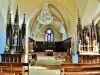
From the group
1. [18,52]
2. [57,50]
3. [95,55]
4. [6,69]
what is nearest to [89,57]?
[95,55]

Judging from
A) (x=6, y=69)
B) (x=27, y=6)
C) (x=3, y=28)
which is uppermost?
(x=27, y=6)

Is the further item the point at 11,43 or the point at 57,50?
the point at 57,50

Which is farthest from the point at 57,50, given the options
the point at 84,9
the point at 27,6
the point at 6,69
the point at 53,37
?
the point at 6,69

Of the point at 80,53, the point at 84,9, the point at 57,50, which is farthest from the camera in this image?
the point at 57,50

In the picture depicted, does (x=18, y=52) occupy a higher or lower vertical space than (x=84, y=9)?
lower

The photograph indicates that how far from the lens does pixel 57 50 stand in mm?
31594

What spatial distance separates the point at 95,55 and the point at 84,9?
2.84m

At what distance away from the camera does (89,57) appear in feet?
36.3

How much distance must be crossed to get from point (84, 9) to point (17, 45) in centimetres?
442

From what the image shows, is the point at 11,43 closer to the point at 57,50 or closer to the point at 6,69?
the point at 6,69

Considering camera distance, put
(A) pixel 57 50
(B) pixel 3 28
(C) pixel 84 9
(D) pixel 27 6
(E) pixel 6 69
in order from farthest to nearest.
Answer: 1. (A) pixel 57 50
2. (D) pixel 27 6
3. (C) pixel 84 9
4. (B) pixel 3 28
5. (E) pixel 6 69

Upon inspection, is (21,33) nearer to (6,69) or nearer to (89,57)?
(89,57)

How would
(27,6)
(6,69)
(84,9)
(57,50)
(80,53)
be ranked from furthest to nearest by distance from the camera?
(57,50), (27,6), (84,9), (80,53), (6,69)

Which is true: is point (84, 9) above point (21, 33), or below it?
above
